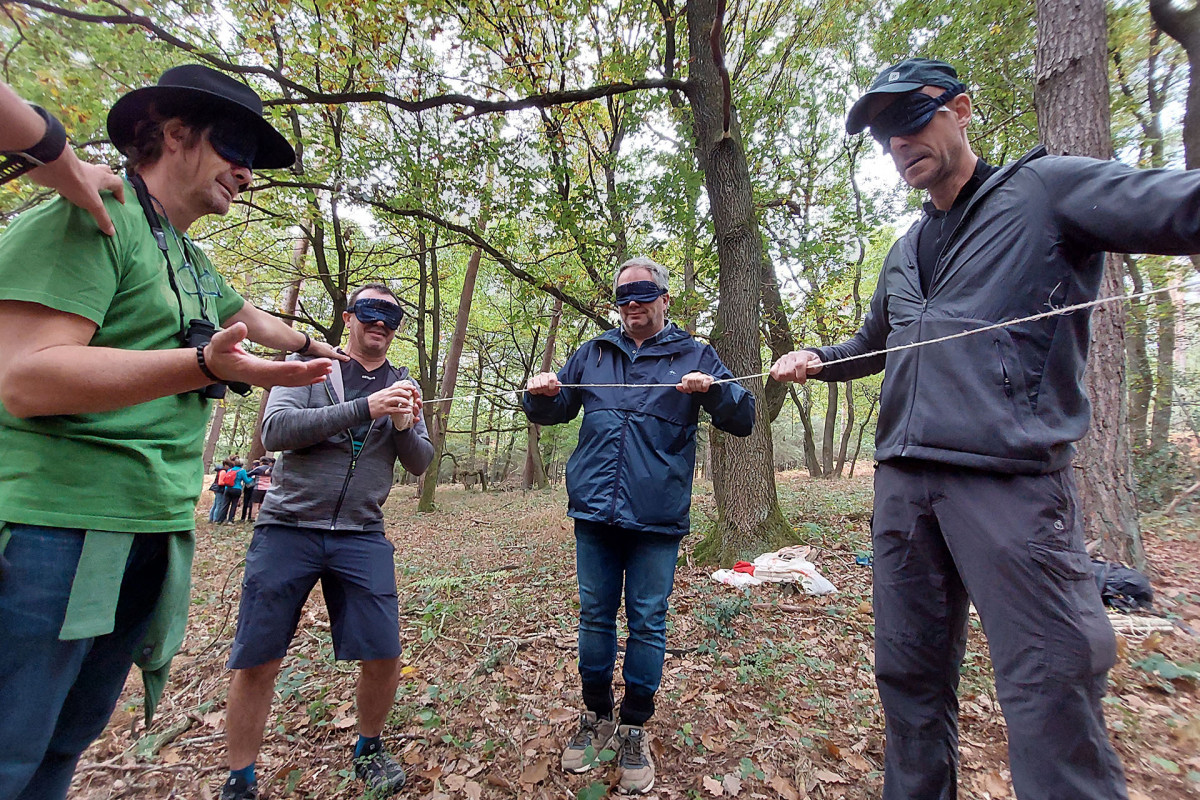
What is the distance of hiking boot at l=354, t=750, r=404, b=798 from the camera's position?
2270 millimetres

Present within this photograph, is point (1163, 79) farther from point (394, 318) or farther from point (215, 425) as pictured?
point (215, 425)

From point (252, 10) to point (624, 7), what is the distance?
16.5ft

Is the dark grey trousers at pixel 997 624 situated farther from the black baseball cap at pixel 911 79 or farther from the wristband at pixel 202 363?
the wristband at pixel 202 363

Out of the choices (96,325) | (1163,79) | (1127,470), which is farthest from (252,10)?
(1163,79)

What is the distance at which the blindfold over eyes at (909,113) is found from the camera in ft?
5.56

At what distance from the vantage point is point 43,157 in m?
1.05

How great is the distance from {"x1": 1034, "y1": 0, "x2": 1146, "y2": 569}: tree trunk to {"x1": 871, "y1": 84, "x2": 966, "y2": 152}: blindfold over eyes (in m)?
3.35

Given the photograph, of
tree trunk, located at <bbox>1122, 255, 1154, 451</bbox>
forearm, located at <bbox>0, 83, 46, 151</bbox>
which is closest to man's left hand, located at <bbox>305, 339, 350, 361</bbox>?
forearm, located at <bbox>0, 83, 46, 151</bbox>

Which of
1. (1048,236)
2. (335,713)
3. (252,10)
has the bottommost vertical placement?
(335,713)

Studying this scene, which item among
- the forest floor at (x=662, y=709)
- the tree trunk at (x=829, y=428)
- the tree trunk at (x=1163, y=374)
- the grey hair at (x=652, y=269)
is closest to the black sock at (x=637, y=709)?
the forest floor at (x=662, y=709)

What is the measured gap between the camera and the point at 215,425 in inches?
795

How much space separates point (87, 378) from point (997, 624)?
249 cm

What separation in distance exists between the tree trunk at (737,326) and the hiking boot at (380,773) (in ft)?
12.2

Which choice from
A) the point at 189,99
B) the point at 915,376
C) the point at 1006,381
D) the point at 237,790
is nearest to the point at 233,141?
the point at 189,99
